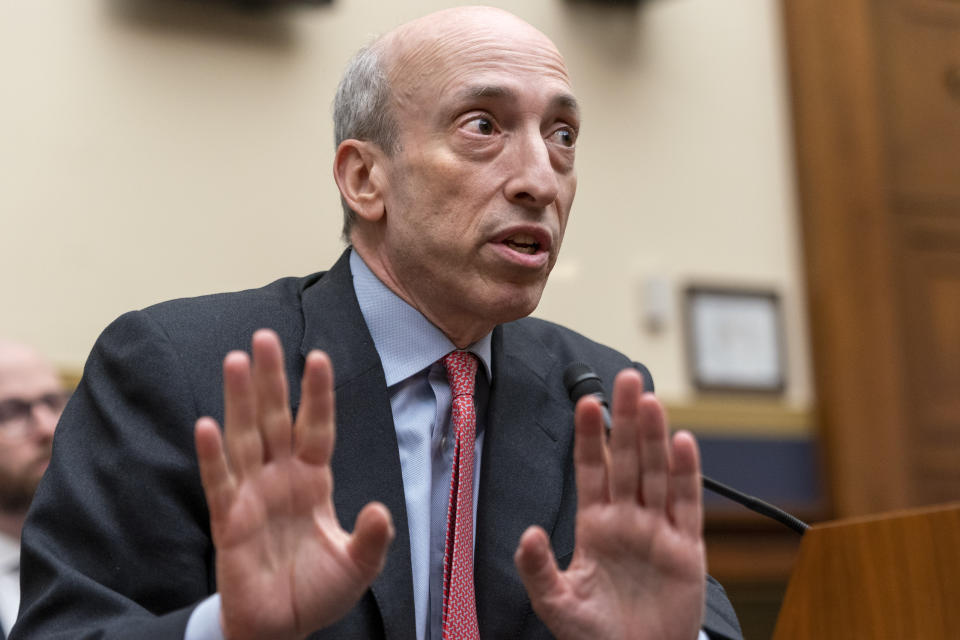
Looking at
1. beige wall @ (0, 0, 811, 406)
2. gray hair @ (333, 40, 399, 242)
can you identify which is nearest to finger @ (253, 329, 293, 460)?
gray hair @ (333, 40, 399, 242)

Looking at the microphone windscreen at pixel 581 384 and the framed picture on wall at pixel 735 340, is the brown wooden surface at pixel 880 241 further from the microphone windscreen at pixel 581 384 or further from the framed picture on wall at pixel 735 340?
the microphone windscreen at pixel 581 384

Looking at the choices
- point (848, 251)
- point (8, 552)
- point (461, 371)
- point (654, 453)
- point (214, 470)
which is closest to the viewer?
point (214, 470)

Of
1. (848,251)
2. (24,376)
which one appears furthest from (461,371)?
(848,251)

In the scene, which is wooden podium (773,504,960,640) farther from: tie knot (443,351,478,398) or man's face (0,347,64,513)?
man's face (0,347,64,513)

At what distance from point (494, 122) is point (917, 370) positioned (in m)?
3.59

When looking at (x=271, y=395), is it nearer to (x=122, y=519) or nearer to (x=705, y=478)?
(x=122, y=519)

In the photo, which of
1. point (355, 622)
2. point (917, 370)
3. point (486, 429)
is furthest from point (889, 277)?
point (355, 622)

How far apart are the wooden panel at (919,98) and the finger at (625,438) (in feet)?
13.2

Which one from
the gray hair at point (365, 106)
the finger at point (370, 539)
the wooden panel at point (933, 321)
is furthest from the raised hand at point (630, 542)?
the wooden panel at point (933, 321)

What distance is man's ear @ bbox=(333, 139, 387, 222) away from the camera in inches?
82.7

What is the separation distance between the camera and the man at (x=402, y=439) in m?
1.39

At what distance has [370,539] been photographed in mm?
1357

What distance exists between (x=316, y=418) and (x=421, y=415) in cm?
52

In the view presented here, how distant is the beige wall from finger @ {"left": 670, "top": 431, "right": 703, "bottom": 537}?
2.74 m
